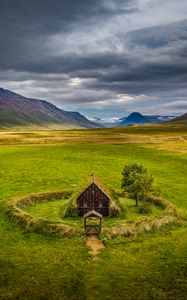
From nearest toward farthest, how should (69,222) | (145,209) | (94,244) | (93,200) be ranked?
(94,244)
(69,222)
(93,200)
(145,209)

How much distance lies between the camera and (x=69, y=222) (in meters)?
43.2

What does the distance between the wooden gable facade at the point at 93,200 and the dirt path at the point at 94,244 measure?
→ 259 inches

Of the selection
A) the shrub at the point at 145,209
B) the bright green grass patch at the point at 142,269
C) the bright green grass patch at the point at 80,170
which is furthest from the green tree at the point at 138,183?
the bright green grass patch at the point at 142,269

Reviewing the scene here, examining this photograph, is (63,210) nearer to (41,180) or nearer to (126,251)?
(126,251)

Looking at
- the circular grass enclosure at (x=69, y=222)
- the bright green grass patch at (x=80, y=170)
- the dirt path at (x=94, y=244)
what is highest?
the bright green grass patch at (x=80, y=170)

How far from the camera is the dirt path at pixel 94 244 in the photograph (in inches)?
1473

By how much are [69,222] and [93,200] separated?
4964 millimetres

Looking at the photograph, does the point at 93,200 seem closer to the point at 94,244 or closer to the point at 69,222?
the point at 69,222

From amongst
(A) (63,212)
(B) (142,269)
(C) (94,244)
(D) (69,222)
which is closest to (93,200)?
(A) (63,212)

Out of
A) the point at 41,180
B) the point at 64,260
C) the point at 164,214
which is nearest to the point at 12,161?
the point at 41,180

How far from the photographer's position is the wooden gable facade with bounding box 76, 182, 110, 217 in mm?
46375

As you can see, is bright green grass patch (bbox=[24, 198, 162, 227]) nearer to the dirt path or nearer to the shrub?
the shrub

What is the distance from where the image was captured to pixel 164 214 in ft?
155

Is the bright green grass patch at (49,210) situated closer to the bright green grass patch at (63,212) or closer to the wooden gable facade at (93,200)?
the bright green grass patch at (63,212)
